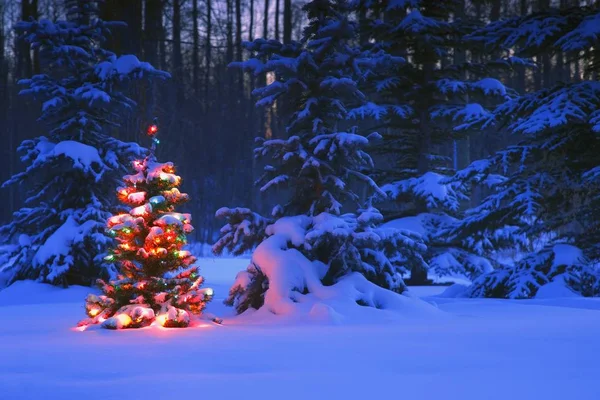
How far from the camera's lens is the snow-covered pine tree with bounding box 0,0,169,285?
15.4 meters

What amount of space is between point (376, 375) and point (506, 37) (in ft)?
38.3

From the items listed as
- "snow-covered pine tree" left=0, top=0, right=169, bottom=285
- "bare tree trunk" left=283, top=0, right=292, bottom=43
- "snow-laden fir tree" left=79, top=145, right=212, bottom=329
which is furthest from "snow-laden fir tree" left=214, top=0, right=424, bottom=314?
"bare tree trunk" left=283, top=0, right=292, bottom=43

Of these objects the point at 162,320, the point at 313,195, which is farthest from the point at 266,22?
the point at 162,320

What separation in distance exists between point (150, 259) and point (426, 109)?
11.2 m

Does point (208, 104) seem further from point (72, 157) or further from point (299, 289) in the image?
point (299, 289)

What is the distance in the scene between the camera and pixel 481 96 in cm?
1859

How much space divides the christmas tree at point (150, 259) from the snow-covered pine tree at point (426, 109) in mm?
8965

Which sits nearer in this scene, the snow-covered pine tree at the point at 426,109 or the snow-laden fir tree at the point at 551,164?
the snow-laden fir tree at the point at 551,164

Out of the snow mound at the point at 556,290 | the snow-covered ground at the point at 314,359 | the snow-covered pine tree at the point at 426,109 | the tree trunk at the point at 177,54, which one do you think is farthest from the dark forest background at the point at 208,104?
the snow-covered ground at the point at 314,359

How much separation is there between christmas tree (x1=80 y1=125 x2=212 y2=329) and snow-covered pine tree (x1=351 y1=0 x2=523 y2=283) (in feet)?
29.4

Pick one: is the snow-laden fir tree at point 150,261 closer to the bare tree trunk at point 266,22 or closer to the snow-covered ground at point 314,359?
the snow-covered ground at point 314,359

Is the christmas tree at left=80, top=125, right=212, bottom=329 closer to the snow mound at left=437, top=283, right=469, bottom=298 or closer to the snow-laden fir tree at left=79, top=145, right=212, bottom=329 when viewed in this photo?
the snow-laden fir tree at left=79, top=145, right=212, bottom=329

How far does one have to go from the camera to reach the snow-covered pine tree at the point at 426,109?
58.4 feet

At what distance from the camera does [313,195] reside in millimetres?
11688
